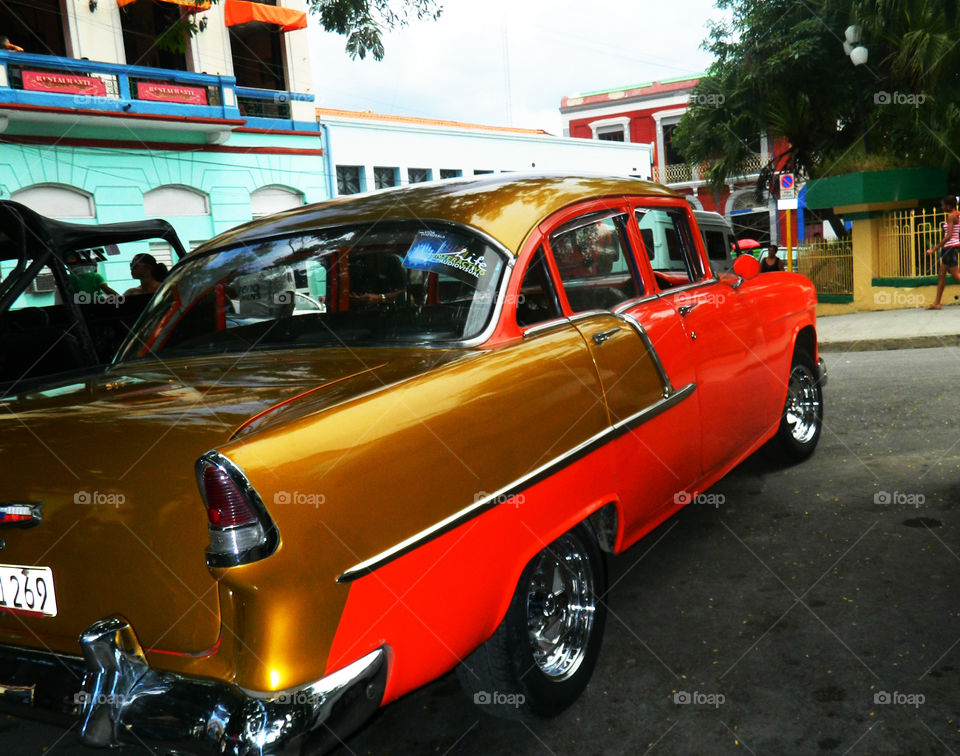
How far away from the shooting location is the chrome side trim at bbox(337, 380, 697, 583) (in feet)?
7.32

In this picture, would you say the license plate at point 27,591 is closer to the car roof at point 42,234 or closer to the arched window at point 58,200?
the car roof at point 42,234

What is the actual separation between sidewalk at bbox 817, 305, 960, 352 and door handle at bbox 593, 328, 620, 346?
9866 mm

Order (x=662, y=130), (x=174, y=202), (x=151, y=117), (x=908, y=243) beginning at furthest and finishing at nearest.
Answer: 1. (x=662, y=130)
2. (x=174, y=202)
3. (x=151, y=117)
4. (x=908, y=243)

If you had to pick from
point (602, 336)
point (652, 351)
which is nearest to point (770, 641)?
point (652, 351)

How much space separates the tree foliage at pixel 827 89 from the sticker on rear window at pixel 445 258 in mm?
14694

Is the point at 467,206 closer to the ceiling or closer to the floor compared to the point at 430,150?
closer to the floor

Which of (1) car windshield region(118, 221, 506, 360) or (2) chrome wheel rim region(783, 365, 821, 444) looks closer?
(1) car windshield region(118, 221, 506, 360)

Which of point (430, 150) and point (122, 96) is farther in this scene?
point (430, 150)

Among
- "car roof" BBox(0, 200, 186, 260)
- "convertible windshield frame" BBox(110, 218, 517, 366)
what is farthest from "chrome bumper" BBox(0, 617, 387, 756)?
"car roof" BBox(0, 200, 186, 260)

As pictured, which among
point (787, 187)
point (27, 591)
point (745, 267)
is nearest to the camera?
point (27, 591)

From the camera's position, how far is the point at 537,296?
3.26 meters

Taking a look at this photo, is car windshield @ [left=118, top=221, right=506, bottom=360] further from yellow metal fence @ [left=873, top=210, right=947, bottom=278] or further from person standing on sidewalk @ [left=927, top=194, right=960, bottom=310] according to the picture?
yellow metal fence @ [left=873, top=210, right=947, bottom=278]

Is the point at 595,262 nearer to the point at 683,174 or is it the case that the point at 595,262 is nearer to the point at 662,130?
the point at 683,174

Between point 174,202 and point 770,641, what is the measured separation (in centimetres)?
1919
